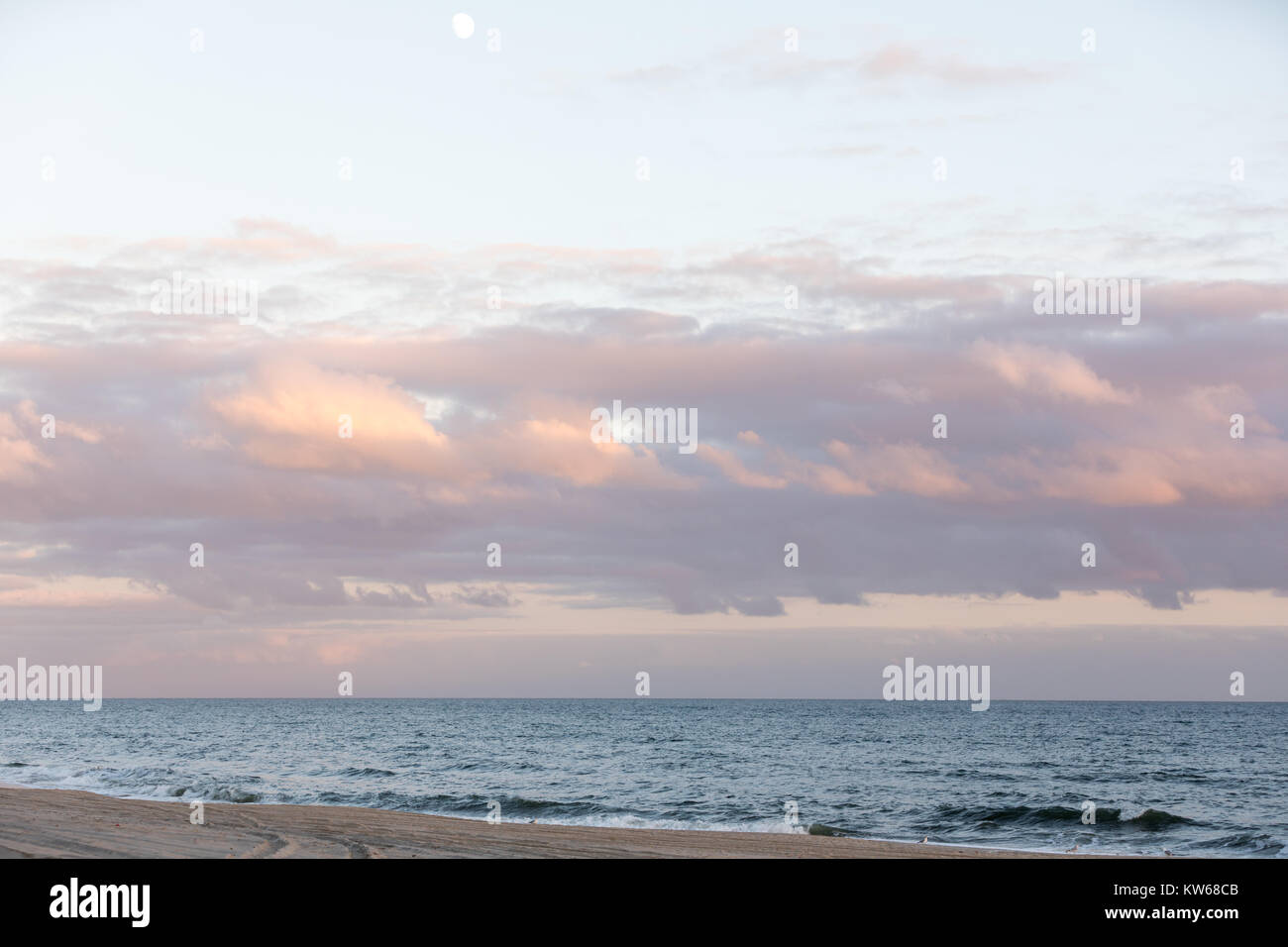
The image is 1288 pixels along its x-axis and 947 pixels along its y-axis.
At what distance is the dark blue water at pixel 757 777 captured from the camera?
34344 millimetres

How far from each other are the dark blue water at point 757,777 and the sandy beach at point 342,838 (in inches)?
209

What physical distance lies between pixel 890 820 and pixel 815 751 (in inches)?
1401

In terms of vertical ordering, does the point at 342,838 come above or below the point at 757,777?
above

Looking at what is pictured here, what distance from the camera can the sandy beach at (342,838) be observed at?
69.4ft

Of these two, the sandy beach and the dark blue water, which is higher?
the sandy beach

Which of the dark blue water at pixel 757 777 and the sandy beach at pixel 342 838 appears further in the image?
the dark blue water at pixel 757 777

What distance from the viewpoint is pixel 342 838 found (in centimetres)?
2353

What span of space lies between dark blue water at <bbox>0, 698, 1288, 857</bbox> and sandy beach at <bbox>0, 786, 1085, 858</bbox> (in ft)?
17.4

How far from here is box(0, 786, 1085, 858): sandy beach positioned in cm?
2114

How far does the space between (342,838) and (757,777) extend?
30295 millimetres

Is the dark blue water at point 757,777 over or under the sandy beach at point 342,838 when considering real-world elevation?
under

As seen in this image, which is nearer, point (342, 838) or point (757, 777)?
point (342, 838)
